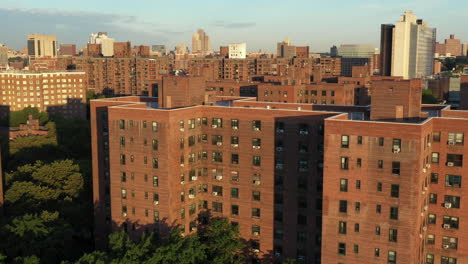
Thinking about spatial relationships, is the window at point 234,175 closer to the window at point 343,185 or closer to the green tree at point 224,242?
the green tree at point 224,242

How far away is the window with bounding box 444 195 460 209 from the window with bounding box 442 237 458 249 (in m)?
3.88

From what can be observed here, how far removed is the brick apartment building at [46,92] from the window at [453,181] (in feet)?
531

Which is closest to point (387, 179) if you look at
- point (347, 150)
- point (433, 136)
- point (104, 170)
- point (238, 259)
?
point (347, 150)

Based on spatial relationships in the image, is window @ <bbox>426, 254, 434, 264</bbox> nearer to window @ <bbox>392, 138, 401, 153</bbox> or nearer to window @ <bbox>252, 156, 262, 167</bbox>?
window @ <bbox>392, 138, 401, 153</bbox>

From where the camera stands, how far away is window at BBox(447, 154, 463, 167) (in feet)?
184

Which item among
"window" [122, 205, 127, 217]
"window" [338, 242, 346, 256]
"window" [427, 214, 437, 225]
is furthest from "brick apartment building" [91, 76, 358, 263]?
"window" [427, 214, 437, 225]

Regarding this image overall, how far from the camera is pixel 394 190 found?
171 ft

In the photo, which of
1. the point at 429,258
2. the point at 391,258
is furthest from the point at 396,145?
the point at 429,258

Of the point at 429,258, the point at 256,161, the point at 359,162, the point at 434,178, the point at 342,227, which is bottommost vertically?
Result: the point at 429,258

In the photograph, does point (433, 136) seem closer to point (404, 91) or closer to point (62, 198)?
point (404, 91)

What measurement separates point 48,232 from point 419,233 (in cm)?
4810

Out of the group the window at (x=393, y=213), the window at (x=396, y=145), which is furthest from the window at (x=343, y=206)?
the window at (x=396, y=145)

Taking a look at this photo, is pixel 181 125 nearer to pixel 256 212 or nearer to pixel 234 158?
pixel 234 158

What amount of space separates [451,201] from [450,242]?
4880 mm
